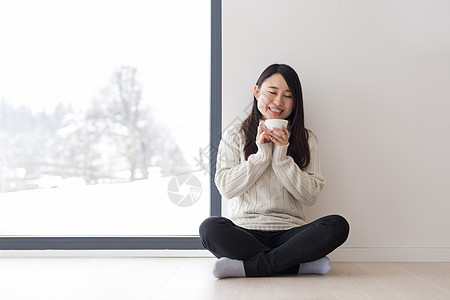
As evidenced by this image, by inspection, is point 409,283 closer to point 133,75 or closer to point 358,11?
point 358,11

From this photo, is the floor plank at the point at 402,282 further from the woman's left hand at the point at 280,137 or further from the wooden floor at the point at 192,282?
the woman's left hand at the point at 280,137

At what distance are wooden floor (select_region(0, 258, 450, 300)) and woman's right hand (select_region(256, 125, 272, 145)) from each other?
533mm

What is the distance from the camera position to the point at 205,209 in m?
2.33

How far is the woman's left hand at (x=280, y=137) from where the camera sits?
6.20 ft

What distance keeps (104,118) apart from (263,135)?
901 mm

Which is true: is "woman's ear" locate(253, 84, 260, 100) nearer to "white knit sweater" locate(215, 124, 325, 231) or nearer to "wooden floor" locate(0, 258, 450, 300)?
"white knit sweater" locate(215, 124, 325, 231)

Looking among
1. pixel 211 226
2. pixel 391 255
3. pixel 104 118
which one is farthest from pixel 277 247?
pixel 104 118

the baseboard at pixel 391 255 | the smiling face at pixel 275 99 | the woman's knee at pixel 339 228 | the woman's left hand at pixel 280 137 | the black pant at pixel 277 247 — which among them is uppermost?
the smiling face at pixel 275 99

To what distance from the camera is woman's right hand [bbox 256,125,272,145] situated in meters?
1.91

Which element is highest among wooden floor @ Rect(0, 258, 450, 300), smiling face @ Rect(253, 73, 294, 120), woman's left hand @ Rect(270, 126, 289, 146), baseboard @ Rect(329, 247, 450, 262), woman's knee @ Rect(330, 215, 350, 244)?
smiling face @ Rect(253, 73, 294, 120)

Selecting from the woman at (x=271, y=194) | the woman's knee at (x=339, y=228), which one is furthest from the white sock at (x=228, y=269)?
the woman's knee at (x=339, y=228)

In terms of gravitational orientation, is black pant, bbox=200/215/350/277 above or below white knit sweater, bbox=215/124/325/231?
below

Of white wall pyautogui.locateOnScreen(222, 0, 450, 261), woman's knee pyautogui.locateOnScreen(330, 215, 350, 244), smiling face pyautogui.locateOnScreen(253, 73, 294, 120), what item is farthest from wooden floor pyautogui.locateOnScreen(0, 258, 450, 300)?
smiling face pyautogui.locateOnScreen(253, 73, 294, 120)

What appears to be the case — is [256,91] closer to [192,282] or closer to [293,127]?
[293,127]
